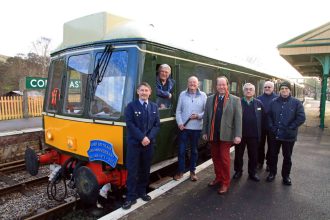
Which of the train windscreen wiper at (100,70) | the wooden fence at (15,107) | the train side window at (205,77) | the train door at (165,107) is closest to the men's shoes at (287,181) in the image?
the train door at (165,107)

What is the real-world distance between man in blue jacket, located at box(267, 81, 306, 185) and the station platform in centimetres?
49

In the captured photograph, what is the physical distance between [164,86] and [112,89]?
35.7 inches

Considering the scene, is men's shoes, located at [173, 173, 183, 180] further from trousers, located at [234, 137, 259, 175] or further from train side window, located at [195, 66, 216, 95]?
train side window, located at [195, 66, 216, 95]

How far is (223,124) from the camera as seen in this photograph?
14.1 feet

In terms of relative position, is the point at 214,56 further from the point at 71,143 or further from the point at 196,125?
the point at 71,143

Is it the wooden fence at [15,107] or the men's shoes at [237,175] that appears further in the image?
the wooden fence at [15,107]

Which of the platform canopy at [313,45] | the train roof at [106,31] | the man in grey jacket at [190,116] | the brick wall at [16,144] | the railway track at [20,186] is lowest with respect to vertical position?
the railway track at [20,186]

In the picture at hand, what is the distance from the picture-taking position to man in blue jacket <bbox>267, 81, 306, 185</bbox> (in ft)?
→ 15.3

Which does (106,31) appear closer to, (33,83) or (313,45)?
(33,83)

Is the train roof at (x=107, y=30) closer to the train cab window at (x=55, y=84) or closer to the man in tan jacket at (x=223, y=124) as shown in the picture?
the train cab window at (x=55, y=84)

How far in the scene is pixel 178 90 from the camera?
16.6ft

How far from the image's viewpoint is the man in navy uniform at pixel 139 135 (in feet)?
12.5

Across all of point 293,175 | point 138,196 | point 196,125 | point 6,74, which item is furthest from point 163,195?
point 6,74

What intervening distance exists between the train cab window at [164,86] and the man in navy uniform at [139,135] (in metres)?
0.59
